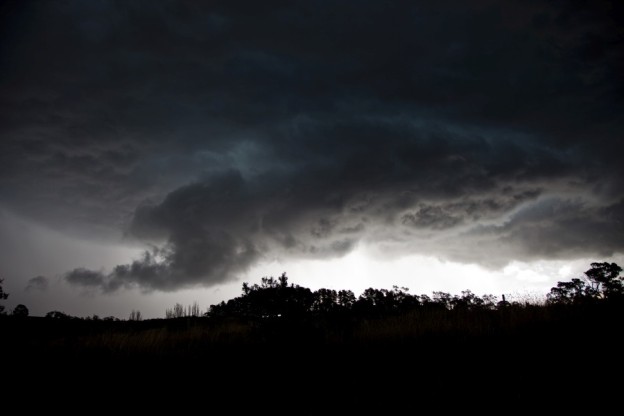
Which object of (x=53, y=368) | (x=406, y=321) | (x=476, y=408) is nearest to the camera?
(x=476, y=408)

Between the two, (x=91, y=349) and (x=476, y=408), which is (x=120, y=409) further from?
(x=91, y=349)

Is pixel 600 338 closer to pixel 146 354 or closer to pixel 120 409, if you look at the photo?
pixel 120 409

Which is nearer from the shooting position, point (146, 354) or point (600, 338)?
point (600, 338)

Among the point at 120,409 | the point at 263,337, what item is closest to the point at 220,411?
the point at 120,409

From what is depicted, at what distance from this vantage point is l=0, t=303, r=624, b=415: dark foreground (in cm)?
755

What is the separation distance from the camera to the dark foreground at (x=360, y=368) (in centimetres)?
755

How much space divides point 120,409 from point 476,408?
876 cm

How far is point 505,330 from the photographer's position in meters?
13.2

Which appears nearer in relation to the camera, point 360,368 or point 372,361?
point 360,368

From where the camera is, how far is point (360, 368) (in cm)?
1104

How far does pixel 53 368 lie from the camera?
13.8 metres

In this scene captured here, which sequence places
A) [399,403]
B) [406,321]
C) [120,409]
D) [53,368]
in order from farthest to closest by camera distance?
[406,321] < [53,368] < [120,409] < [399,403]

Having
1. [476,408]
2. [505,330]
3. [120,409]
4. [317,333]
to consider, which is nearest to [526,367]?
[476,408]

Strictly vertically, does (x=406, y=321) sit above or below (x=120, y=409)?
above
